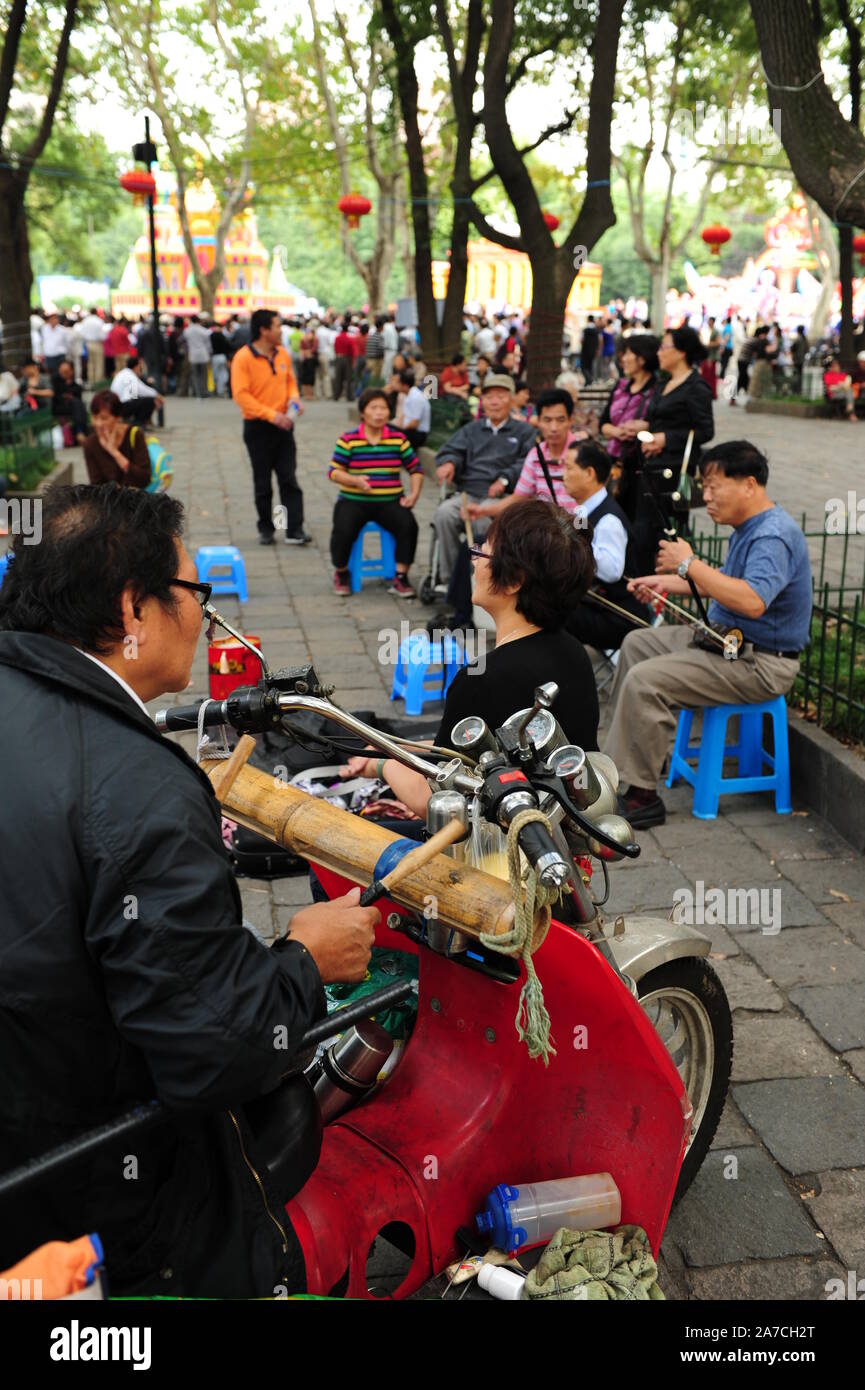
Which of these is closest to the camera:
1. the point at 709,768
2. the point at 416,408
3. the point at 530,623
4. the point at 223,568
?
the point at 530,623

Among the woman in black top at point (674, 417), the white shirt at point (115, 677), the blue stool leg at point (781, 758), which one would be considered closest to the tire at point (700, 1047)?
the white shirt at point (115, 677)

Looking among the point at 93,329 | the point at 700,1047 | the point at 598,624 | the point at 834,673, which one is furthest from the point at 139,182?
the point at 700,1047

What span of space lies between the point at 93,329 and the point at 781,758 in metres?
22.4

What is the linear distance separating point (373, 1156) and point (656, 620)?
4.12 metres

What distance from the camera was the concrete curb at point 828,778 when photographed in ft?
15.3

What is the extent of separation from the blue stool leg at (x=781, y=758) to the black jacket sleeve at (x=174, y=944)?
363 centimetres

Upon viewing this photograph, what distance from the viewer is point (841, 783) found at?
15.7ft

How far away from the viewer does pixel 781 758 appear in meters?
4.96

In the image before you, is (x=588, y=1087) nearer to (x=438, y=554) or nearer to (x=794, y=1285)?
(x=794, y=1285)

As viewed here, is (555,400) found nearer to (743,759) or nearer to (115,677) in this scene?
(743,759)

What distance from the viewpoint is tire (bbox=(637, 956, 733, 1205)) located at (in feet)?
8.95

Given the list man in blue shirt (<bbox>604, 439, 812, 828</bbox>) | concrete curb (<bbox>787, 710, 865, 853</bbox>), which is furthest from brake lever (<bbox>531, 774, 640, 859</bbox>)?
concrete curb (<bbox>787, 710, 865, 853</bbox>)

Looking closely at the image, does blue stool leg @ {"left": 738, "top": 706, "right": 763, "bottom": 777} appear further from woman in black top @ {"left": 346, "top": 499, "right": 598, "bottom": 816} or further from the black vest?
woman in black top @ {"left": 346, "top": 499, "right": 598, "bottom": 816}

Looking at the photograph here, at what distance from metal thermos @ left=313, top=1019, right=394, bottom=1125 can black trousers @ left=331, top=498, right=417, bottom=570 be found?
626 centimetres
